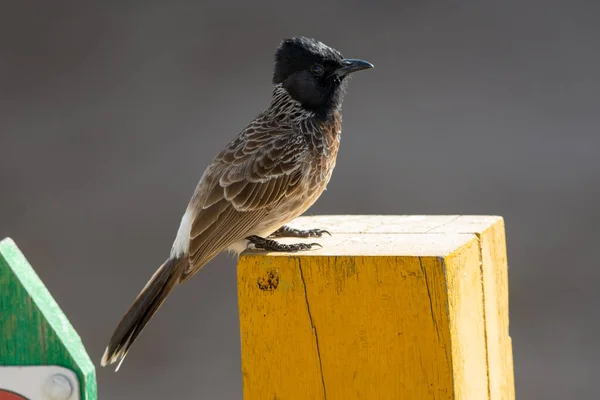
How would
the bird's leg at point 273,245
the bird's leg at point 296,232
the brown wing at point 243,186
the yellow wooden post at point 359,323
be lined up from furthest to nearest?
the brown wing at point 243,186 → the bird's leg at point 296,232 → the bird's leg at point 273,245 → the yellow wooden post at point 359,323

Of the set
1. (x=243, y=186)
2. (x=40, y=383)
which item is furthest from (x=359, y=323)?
(x=243, y=186)

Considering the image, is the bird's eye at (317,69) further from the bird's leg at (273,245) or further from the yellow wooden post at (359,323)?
the yellow wooden post at (359,323)

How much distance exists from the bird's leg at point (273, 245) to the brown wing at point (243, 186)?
10 cm

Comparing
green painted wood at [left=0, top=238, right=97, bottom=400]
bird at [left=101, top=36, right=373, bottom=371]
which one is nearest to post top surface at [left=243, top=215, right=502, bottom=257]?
bird at [left=101, top=36, right=373, bottom=371]

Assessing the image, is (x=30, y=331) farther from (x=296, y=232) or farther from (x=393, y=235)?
(x=296, y=232)

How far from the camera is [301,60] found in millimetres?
3828

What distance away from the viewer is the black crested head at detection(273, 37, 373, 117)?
381 cm

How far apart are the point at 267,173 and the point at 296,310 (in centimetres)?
113

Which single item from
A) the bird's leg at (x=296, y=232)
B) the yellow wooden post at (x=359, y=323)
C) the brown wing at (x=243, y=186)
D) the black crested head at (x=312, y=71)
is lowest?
the yellow wooden post at (x=359, y=323)

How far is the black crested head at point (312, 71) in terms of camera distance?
3814 mm

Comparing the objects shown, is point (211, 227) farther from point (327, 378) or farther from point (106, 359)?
point (327, 378)

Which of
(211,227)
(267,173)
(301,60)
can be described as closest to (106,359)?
(211,227)

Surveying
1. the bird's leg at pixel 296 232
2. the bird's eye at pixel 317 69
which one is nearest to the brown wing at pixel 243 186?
the bird's leg at pixel 296 232

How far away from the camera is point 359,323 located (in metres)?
2.55
